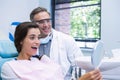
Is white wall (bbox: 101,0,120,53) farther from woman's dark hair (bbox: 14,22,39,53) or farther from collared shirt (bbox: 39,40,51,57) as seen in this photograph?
woman's dark hair (bbox: 14,22,39,53)

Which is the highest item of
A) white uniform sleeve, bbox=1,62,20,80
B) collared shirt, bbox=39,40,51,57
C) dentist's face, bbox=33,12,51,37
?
dentist's face, bbox=33,12,51,37

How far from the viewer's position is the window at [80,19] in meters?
4.10

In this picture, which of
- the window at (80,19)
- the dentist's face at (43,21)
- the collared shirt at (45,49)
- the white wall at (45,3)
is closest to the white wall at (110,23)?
the window at (80,19)

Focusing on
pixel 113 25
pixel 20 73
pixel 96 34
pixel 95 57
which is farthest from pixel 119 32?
pixel 95 57

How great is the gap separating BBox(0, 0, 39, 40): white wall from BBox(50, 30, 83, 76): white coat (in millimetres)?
1806

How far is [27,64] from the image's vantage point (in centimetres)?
163

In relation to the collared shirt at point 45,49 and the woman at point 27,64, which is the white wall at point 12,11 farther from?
the woman at point 27,64

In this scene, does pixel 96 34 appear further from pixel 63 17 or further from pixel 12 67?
pixel 12 67

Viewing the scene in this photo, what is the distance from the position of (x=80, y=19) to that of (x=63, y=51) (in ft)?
7.97

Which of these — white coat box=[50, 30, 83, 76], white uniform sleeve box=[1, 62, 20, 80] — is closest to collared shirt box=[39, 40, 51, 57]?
white coat box=[50, 30, 83, 76]

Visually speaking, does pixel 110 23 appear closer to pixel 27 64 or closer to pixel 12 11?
pixel 12 11

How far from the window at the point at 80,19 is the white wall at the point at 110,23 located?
0.93 feet

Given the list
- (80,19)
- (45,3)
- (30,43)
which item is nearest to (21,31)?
(30,43)

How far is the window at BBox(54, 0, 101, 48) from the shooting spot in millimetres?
4102
